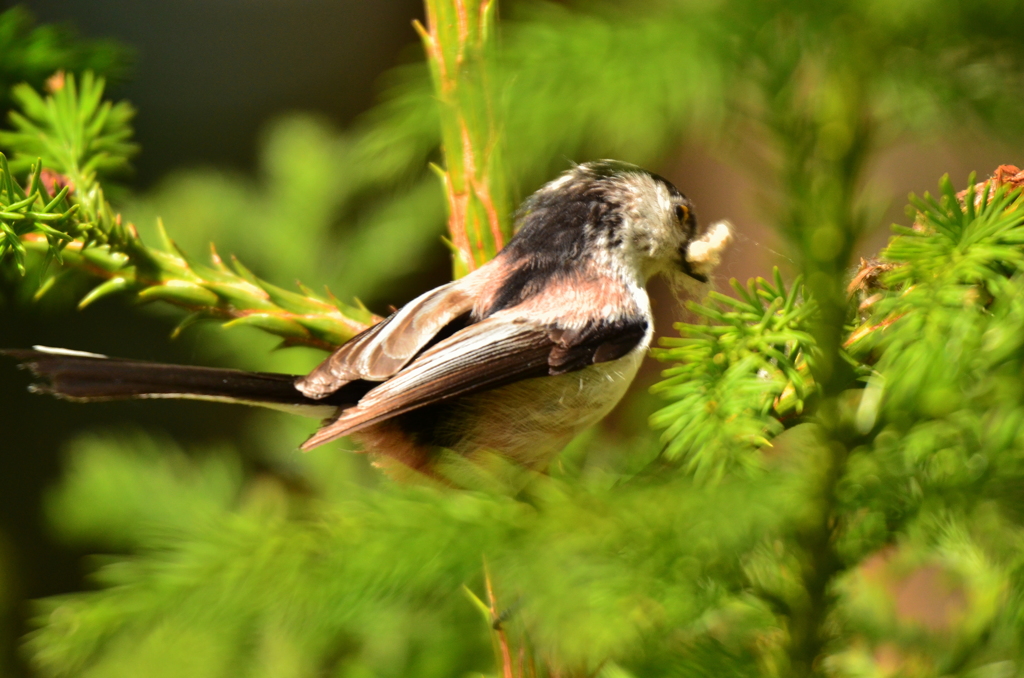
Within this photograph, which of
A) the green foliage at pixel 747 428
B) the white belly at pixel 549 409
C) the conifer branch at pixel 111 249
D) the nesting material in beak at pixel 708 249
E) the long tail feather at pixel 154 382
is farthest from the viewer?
the nesting material in beak at pixel 708 249

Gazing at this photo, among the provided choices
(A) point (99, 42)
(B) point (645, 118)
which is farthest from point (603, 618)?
(A) point (99, 42)

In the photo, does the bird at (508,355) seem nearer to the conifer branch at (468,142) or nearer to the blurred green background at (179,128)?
the conifer branch at (468,142)

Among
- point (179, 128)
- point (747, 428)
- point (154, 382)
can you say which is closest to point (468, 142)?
point (154, 382)

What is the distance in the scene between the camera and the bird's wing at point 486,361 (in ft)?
3.61

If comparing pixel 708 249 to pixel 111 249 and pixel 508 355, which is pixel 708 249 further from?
pixel 111 249

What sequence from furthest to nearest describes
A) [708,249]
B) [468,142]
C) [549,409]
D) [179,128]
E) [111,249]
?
[179,128]
[708,249]
[549,409]
[468,142]
[111,249]

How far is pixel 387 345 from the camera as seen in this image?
1131 millimetres

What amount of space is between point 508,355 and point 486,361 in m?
0.04

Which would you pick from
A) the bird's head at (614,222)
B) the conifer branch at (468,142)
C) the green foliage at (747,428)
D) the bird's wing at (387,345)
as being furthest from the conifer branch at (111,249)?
the green foliage at (747,428)

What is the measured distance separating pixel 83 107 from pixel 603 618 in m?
1.00

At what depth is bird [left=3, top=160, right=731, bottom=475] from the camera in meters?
1.12

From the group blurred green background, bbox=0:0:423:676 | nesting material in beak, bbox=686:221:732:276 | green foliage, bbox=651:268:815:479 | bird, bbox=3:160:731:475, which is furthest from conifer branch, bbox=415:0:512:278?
blurred green background, bbox=0:0:423:676

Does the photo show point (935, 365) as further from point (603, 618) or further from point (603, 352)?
point (603, 352)

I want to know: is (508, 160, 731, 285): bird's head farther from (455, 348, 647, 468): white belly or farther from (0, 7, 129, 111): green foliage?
(0, 7, 129, 111): green foliage
